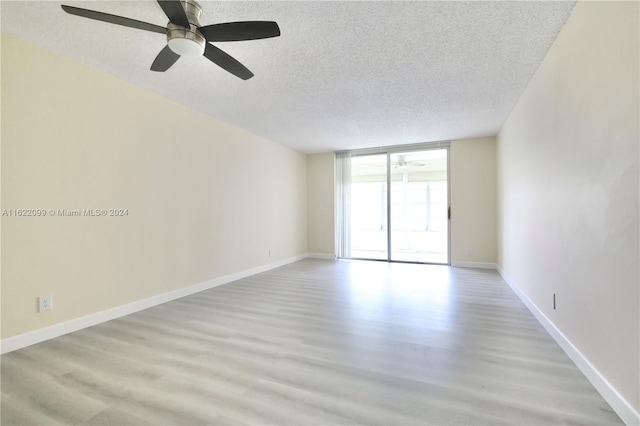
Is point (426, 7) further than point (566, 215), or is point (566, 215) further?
point (566, 215)

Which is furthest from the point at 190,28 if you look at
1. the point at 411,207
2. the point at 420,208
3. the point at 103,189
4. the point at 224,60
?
the point at 420,208

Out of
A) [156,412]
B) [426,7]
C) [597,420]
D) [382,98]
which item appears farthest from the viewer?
[382,98]

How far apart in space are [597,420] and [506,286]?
9.28ft

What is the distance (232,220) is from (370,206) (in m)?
4.54

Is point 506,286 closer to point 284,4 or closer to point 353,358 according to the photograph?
point 353,358

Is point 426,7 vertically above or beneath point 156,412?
above

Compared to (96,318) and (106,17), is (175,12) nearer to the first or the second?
(106,17)

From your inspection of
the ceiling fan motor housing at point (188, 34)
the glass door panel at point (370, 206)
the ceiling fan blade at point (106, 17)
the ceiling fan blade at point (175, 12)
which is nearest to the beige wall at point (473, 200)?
the glass door panel at point (370, 206)

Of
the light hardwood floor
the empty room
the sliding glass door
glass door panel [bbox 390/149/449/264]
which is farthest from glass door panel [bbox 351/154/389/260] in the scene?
the light hardwood floor

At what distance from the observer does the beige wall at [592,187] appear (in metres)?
1.36

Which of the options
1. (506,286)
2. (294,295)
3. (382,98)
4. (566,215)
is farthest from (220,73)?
(506,286)

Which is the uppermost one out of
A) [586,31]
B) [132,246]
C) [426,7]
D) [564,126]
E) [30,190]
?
[426,7]

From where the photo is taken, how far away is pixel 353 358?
2031 mm

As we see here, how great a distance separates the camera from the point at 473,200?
17.5 feet
